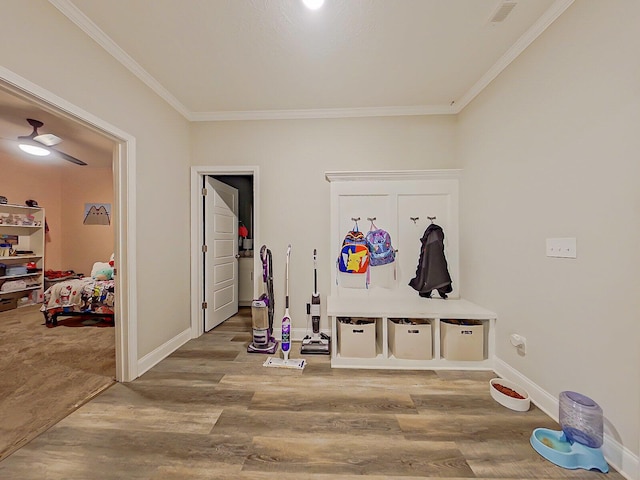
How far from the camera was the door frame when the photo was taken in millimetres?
3133

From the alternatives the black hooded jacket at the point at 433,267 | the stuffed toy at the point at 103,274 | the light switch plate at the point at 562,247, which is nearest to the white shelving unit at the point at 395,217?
the black hooded jacket at the point at 433,267

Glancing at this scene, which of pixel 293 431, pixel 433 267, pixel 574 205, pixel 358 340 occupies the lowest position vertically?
pixel 293 431

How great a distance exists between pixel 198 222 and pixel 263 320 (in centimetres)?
145

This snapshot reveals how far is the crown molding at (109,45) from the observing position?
167cm

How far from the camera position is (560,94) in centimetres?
170

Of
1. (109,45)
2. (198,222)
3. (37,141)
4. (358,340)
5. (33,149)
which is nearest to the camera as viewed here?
(109,45)

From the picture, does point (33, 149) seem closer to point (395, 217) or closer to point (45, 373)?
point (45, 373)

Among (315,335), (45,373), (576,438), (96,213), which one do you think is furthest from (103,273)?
(576,438)

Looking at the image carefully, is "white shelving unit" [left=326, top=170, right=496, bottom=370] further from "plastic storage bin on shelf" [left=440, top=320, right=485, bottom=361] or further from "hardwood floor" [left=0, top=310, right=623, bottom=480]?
"hardwood floor" [left=0, top=310, right=623, bottom=480]

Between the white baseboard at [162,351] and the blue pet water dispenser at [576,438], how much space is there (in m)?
2.95

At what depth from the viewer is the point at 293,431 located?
1.65 meters

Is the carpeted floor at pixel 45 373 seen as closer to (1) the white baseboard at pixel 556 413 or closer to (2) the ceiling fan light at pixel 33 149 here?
(2) the ceiling fan light at pixel 33 149

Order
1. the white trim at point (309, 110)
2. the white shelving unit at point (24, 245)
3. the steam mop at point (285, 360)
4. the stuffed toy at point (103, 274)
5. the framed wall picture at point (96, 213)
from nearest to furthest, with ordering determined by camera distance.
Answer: the white trim at point (309, 110)
the steam mop at point (285, 360)
the stuffed toy at point (103, 274)
the white shelving unit at point (24, 245)
the framed wall picture at point (96, 213)

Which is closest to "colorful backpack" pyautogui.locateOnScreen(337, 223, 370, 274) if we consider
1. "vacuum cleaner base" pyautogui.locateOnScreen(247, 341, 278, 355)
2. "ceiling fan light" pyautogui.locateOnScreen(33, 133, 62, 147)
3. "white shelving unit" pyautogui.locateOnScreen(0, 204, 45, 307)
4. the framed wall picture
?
"vacuum cleaner base" pyautogui.locateOnScreen(247, 341, 278, 355)
